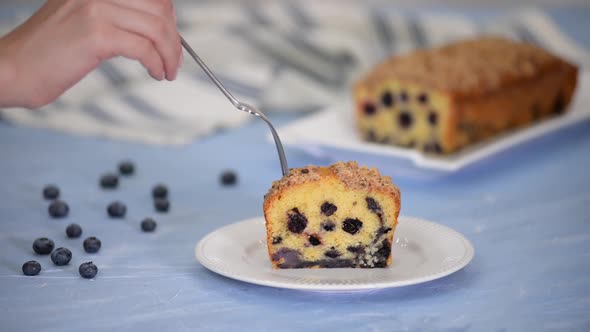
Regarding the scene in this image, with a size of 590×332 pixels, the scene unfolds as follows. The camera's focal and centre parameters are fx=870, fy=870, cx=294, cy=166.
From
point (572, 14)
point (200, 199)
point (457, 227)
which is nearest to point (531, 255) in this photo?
point (457, 227)

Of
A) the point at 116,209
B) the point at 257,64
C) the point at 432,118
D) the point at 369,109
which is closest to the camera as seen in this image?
the point at 116,209

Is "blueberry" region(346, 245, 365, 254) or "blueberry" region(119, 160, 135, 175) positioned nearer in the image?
"blueberry" region(346, 245, 365, 254)

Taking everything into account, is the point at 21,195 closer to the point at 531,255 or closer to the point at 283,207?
the point at 283,207

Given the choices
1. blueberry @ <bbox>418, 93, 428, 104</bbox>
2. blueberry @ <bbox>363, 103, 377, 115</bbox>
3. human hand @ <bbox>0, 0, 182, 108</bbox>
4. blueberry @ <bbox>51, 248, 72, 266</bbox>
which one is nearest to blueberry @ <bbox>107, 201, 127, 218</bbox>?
blueberry @ <bbox>51, 248, 72, 266</bbox>

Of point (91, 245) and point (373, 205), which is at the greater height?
point (373, 205)

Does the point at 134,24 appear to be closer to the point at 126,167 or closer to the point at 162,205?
the point at 162,205

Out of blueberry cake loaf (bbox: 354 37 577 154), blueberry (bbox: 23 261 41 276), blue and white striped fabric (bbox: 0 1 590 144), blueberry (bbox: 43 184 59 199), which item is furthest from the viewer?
blue and white striped fabric (bbox: 0 1 590 144)

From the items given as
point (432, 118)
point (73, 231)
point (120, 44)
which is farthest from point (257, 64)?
point (120, 44)

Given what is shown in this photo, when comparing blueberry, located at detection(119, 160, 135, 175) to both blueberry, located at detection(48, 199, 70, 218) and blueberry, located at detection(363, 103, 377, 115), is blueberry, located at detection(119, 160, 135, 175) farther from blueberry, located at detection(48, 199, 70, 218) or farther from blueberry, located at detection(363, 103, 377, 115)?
blueberry, located at detection(363, 103, 377, 115)
